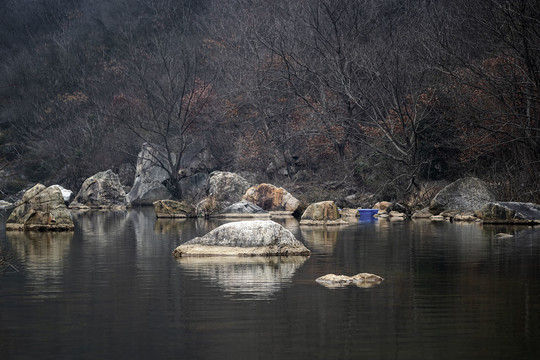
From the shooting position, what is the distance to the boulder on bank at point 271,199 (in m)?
35.4

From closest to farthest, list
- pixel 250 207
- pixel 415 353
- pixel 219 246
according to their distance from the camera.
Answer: pixel 415 353 < pixel 219 246 < pixel 250 207

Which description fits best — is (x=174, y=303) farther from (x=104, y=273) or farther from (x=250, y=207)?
(x=250, y=207)

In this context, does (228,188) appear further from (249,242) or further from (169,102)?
(249,242)

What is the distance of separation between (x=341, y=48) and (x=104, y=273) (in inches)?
1069

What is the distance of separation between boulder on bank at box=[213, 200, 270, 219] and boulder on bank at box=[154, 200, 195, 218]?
153 centimetres

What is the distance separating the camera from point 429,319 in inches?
388

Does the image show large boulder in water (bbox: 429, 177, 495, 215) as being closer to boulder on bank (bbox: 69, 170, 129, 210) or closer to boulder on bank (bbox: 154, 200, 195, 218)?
boulder on bank (bbox: 154, 200, 195, 218)

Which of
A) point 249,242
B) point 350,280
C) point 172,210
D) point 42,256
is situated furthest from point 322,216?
point 350,280

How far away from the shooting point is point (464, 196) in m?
30.6

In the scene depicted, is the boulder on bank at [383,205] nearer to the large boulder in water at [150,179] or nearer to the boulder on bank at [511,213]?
the boulder on bank at [511,213]

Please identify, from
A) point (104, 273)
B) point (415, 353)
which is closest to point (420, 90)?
point (104, 273)

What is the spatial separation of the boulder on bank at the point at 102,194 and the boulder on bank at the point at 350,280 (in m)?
34.2

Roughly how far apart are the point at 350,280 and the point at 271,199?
22621mm

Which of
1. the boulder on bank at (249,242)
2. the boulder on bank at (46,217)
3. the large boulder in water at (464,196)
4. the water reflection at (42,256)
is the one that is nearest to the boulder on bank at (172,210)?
the boulder on bank at (46,217)
